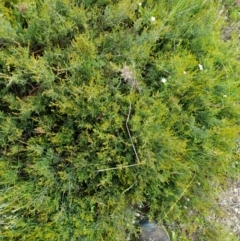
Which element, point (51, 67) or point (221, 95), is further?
point (221, 95)

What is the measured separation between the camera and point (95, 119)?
8.00 ft

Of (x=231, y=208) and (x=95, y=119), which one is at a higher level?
(x=95, y=119)

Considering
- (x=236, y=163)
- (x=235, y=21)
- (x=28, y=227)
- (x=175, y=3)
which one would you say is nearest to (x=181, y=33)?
(x=175, y=3)

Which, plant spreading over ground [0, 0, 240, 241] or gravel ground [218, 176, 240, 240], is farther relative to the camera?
gravel ground [218, 176, 240, 240]

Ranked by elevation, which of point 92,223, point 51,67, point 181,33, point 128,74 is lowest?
point 92,223

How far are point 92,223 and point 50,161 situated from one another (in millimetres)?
584

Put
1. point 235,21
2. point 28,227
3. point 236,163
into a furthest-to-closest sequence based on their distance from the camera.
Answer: point 235,21 < point 236,163 < point 28,227

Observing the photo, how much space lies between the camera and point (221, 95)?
285 centimetres

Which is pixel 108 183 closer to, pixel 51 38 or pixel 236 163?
pixel 51 38

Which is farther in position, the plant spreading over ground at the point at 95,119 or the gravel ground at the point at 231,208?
the gravel ground at the point at 231,208

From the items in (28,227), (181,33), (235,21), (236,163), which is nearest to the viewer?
(28,227)

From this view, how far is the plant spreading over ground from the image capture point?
7.64ft

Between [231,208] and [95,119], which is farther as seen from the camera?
[231,208]

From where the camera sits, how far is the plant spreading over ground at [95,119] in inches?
91.7
